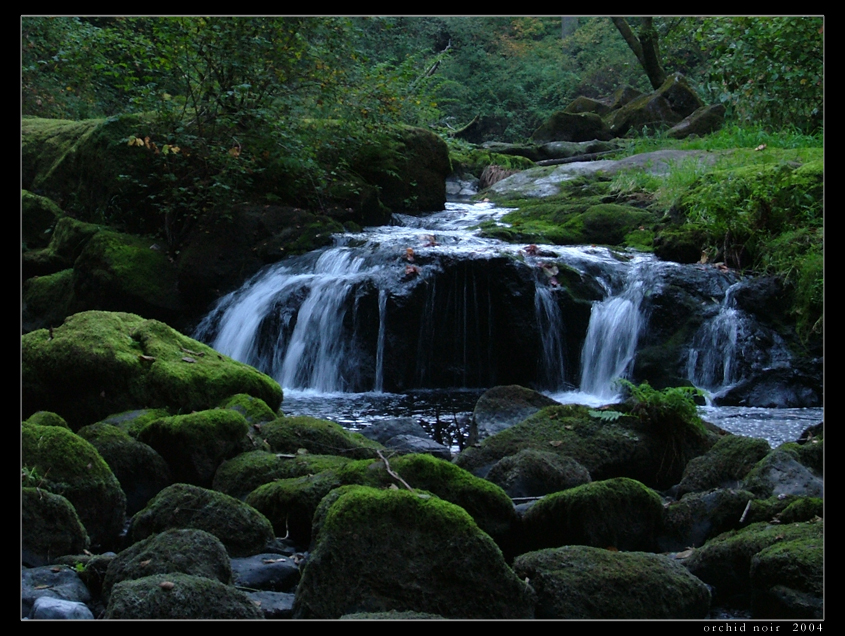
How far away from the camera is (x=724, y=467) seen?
4766 millimetres

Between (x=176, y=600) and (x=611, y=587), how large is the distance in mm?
1631

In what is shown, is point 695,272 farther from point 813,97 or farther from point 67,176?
point 67,176

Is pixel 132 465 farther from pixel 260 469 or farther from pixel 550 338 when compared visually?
pixel 550 338

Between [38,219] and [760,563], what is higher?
[38,219]

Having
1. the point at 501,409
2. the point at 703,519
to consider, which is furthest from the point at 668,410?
the point at 703,519

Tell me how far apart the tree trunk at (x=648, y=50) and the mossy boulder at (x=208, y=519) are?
16.9 metres

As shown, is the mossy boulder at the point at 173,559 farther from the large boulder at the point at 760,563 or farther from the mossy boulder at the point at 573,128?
the mossy boulder at the point at 573,128

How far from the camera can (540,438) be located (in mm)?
5297

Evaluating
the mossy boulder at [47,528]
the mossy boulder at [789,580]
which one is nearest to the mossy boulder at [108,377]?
the mossy boulder at [47,528]

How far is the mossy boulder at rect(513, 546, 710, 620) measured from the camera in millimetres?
3006

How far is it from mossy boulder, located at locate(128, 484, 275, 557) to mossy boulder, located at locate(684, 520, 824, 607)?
1.99 m

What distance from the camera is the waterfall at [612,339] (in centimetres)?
853

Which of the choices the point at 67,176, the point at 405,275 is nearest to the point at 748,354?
the point at 405,275
